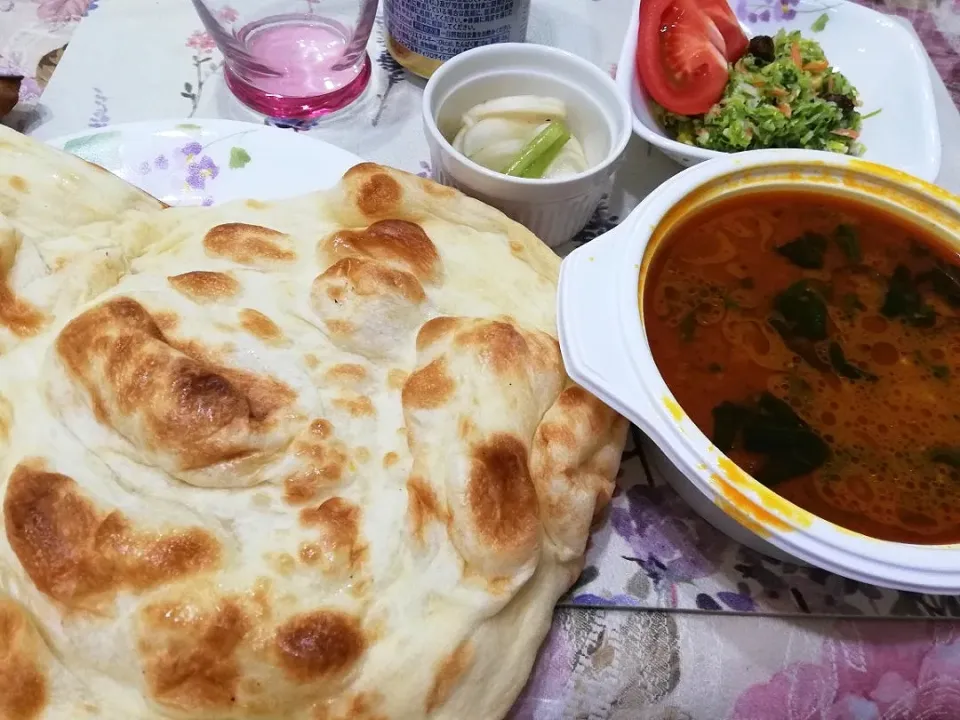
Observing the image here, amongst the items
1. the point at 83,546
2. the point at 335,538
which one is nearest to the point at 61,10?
the point at 83,546

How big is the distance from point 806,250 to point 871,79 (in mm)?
1267

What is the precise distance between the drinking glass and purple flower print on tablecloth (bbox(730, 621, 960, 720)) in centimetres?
184

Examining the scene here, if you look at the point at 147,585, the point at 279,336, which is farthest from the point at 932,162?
the point at 147,585

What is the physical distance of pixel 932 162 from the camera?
202 centimetres

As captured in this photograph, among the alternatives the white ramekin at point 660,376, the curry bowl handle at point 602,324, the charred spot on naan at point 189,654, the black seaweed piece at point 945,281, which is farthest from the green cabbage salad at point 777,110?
the charred spot on naan at point 189,654

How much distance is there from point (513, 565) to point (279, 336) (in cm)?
52

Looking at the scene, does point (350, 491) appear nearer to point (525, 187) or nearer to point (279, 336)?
point (279, 336)

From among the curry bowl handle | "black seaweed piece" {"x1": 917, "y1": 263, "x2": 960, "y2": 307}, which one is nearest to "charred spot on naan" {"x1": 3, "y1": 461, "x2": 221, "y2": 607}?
the curry bowl handle

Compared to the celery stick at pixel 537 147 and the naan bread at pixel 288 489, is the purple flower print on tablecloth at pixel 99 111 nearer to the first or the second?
the naan bread at pixel 288 489

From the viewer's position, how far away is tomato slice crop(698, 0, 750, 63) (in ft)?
7.14

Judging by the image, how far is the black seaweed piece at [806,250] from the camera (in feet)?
4.74

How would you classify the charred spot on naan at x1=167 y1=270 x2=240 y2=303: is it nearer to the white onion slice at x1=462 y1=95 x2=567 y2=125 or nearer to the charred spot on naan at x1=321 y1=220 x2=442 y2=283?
the charred spot on naan at x1=321 y1=220 x2=442 y2=283

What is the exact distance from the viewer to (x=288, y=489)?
1102 millimetres

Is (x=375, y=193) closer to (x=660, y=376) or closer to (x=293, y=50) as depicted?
(x=660, y=376)
